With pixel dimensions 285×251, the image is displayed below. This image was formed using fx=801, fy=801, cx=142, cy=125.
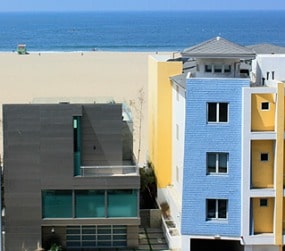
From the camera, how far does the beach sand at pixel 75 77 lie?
58125mm

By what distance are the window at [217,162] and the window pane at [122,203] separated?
9.26ft

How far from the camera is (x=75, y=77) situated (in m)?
68.9

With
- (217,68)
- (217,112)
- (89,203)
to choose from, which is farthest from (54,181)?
(217,68)

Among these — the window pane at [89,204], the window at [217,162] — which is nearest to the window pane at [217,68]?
the window at [217,162]

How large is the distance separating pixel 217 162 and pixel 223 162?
0.64 ft

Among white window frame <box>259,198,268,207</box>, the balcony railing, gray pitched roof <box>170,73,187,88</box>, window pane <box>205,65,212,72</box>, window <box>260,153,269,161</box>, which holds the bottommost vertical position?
Answer: white window frame <box>259,198,268,207</box>

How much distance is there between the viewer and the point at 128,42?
519 ft

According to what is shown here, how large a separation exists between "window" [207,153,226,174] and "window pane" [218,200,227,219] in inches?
40.1

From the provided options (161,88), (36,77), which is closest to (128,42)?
(36,77)

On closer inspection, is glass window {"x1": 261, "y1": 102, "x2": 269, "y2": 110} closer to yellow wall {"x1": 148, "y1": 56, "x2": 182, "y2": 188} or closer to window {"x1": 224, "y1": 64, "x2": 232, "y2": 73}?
window {"x1": 224, "y1": 64, "x2": 232, "y2": 73}

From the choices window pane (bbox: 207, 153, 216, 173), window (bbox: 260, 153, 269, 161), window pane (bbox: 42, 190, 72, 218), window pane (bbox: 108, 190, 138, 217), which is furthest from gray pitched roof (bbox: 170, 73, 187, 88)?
window pane (bbox: 42, 190, 72, 218)

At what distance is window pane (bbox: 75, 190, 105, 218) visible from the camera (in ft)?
88.9

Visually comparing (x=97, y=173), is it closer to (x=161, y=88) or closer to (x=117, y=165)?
(x=117, y=165)

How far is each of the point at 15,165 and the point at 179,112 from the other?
6.67 metres
